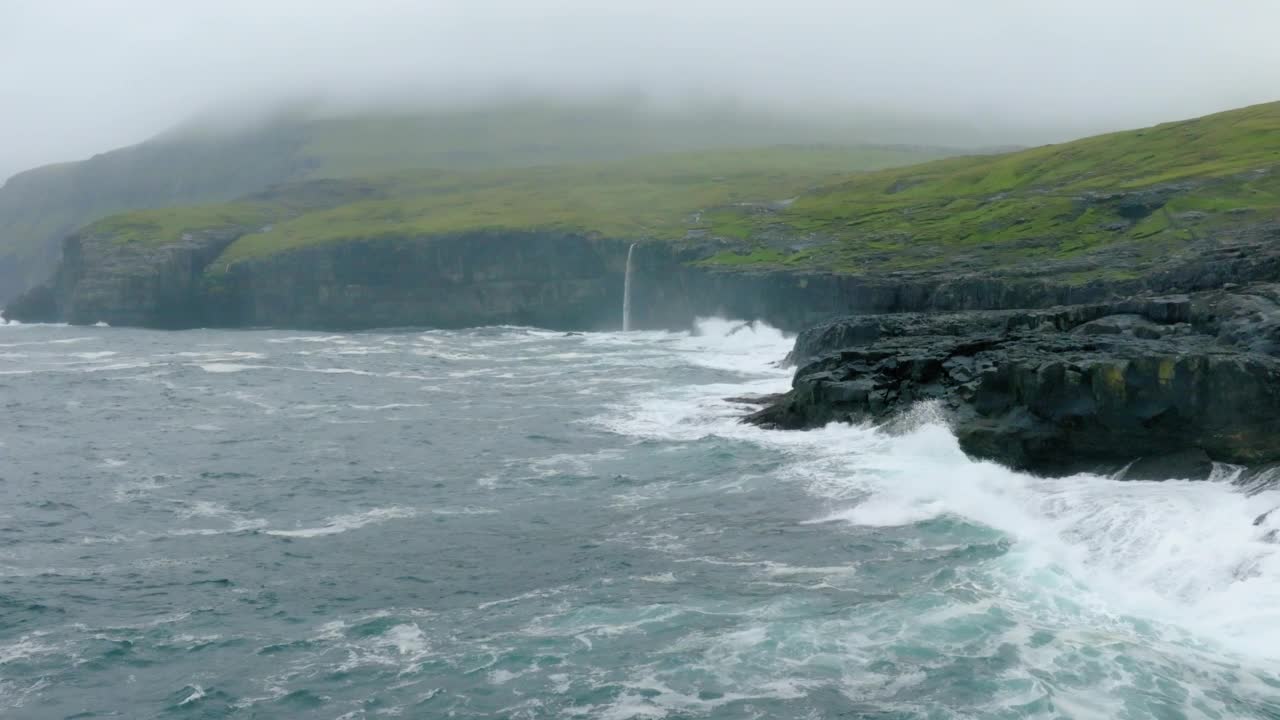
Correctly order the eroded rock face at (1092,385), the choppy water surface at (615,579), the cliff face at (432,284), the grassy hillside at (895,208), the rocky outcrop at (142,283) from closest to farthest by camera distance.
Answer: the choppy water surface at (615,579)
the eroded rock face at (1092,385)
the grassy hillside at (895,208)
the cliff face at (432,284)
the rocky outcrop at (142,283)

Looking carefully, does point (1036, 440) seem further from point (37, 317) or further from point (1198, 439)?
point (37, 317)

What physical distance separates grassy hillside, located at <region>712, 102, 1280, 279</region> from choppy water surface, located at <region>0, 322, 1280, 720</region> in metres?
36.0

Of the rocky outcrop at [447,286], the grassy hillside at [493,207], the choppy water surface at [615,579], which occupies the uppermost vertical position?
the grassy hillside at [493,207]

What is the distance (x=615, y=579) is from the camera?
33062mm

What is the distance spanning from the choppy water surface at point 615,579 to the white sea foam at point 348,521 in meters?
0.13

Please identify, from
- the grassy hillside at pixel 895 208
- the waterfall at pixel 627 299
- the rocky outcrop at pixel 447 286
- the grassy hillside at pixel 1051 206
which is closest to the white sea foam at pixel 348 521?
the rocky outcrop at pixel 447 286

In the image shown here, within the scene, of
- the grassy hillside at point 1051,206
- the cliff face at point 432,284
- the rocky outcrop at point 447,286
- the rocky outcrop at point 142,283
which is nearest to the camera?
the grassy hillside at point 1051,206

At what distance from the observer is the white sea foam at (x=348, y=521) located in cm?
3897

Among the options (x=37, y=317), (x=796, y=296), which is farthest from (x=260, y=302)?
(x=796, y=296)

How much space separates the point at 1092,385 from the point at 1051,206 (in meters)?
55.4

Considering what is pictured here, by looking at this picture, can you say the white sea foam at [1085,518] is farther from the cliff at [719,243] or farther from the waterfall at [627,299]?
the waterfall at [627,299]

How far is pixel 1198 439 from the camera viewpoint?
38.8 m

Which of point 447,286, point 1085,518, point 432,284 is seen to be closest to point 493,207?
point 432,284

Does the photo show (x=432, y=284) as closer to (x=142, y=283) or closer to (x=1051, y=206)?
(x=142, y=283)
